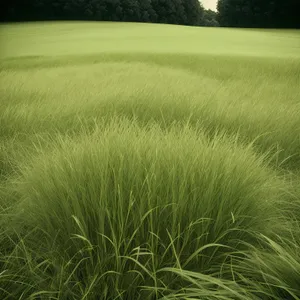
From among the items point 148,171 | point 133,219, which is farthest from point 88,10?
point 133,219

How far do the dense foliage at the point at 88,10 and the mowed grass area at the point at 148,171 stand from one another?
18 cm

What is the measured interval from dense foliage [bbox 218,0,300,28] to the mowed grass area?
0.07 metres

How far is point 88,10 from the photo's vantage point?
87.9 inches

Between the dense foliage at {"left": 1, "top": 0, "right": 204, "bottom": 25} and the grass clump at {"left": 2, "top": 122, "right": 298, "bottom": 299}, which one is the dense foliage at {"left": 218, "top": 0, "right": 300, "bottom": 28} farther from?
the grass clump at {"left": 2, "top": 122, "right": 298, "bottom": 299}

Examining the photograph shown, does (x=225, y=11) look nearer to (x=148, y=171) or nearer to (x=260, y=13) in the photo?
(x=260, y=13)

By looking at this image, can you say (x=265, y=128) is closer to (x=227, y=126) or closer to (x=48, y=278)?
(x=227, y=126)

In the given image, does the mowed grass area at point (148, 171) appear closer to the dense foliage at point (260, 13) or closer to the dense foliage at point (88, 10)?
the dense foliage at point (260, 13)

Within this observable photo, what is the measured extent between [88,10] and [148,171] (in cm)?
193

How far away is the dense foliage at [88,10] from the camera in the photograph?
1500 mm

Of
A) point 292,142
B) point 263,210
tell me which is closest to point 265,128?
point 292,142

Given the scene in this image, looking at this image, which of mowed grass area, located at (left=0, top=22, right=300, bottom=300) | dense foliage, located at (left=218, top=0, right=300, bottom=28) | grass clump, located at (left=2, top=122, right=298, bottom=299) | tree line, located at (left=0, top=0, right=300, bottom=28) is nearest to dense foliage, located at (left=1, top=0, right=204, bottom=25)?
tree line, located at (left=0, top=0, right=300, bottom=28)

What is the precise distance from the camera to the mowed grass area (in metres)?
0.53

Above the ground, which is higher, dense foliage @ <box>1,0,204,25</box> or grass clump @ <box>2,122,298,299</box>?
dense foliage @ <box>1,0,204,25</box>

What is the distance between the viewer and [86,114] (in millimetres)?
1452
